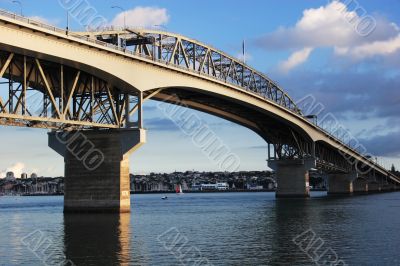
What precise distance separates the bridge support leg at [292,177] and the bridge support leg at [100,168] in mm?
73306

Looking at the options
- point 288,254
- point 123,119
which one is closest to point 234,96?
point 123,119

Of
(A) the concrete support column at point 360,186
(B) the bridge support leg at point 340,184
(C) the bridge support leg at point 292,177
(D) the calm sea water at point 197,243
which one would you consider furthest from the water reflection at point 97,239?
(A) the concrete support column at point 360,186

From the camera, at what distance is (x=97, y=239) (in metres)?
41.0

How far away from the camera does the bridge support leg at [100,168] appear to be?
63.0 m

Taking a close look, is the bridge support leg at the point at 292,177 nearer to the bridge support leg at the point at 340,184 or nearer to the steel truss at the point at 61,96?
the bridge support leg at the point at 340,184

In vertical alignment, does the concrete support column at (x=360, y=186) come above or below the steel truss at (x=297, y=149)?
below

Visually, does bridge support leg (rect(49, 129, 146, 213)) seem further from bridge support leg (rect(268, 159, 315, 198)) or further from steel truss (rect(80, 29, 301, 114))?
bridge support leg (rect(268, 159, 315, 198))

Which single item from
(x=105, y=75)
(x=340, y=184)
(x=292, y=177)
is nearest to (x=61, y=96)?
(x=105, y=75)

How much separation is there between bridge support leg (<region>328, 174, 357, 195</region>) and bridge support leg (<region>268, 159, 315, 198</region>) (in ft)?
129

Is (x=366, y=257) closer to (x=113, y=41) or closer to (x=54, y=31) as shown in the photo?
(x=54, y=31)

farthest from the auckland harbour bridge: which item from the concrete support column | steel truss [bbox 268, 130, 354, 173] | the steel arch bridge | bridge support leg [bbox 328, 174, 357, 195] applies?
the concrete support column

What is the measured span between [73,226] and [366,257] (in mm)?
27807

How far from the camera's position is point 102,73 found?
5953cm

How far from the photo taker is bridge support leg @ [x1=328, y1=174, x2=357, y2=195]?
170m
